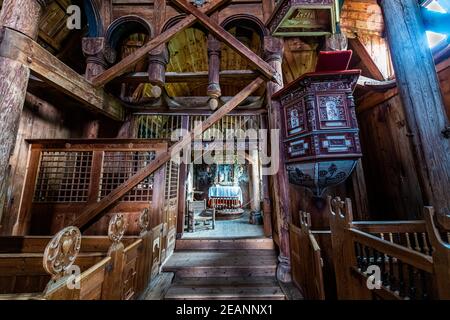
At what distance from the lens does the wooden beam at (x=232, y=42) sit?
3.02 metres

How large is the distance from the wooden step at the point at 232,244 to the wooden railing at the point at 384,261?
1.78 metres

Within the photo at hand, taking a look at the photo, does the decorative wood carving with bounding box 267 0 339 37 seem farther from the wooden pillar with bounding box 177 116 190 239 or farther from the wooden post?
the wooden post

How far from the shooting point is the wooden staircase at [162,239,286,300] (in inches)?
92.6

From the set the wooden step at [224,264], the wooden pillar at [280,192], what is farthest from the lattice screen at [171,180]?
the wooden pillar at [280,192]

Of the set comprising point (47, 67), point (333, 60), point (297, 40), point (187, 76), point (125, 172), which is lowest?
point (125, 172)

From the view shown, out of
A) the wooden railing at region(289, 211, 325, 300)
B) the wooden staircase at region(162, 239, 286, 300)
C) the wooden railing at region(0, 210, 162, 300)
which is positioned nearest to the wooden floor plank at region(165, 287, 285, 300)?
the wooden staircase at region(162, 239, 286, 300)

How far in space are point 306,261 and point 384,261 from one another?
0.77 meters

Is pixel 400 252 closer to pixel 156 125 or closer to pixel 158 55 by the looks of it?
pixel 158 55

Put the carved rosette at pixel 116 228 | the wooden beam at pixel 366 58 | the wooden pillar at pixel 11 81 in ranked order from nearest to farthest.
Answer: the wooden pillar at pixel 11 81
the carved rosette at pixel 116 228
the wooden beam at pixel 366 58

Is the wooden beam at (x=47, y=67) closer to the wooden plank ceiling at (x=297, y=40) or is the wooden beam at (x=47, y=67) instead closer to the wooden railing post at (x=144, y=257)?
the wooden plank ceiling at (x=297, y=40)

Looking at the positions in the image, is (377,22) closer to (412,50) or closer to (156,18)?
(412,50)

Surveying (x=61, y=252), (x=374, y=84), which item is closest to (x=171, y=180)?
(x=61, y=252)

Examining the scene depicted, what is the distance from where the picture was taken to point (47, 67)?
206 centimetres

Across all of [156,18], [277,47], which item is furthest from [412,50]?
[156,18]
